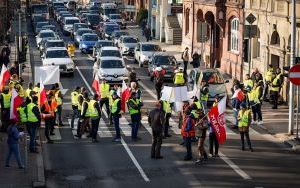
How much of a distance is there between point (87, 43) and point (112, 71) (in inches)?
655

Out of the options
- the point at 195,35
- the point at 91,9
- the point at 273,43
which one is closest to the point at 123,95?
the point at 273,43

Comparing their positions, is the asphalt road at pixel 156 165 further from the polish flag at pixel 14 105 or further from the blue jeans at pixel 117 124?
the polish flag at pixel 14 105

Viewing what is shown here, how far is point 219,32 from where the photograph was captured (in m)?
45.7

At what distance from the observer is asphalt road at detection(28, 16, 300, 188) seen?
63.4 ft

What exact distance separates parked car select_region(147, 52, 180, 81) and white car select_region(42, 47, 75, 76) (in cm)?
460

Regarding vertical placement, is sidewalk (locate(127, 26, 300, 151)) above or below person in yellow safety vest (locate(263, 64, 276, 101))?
below

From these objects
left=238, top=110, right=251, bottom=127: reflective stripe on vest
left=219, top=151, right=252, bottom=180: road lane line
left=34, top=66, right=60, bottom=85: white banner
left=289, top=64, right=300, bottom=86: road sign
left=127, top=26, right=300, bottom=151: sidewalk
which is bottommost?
left=127, top=26, right=300, bottom=151: sidewalk

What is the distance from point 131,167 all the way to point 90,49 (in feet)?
110

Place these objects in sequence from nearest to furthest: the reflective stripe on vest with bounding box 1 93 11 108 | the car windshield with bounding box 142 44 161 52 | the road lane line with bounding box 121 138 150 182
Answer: the road lane line with bounding box 121 138 150 182, the reflective stripe on vest with bounding box 1 93 11 108, the car windshield with bounding box 142 44 161 52

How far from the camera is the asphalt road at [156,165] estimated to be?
63.4 ft

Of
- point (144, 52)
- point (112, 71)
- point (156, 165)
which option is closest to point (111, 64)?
point (112, 71)

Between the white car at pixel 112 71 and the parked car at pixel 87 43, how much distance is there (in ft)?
49.7

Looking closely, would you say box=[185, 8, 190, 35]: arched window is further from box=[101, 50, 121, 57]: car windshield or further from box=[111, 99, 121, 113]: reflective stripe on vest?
box=[111, 99, 121, 113]: reflective stripe on vest

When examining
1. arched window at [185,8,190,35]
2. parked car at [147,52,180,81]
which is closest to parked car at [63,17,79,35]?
arched window at [185,8,190,35]
